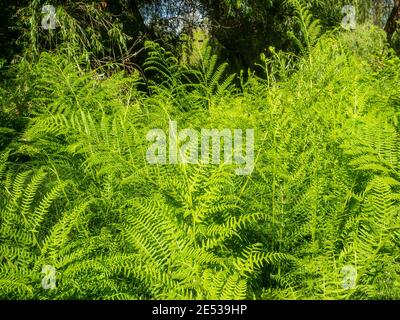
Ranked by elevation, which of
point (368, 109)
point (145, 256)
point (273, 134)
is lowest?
point (145, 256)

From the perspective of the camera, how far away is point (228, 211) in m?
1.58

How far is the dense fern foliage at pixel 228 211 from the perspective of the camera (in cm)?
124

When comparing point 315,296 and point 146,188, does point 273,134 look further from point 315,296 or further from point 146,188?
point 315,296

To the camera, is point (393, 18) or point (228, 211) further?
point (393, 18)

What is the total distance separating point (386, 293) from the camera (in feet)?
4.03

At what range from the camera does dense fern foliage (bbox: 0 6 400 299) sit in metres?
1.24

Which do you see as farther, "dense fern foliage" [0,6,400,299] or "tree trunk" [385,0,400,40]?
"tree trunk" [385,0,400,40]

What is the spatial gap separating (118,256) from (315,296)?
18.6 inches

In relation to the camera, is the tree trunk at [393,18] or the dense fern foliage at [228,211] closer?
the dense fern foliage at [228,211]

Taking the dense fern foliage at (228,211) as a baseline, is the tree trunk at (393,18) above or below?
above

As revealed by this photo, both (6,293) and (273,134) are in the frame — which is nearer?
(6,293)

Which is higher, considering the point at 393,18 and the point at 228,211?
the point at 393,18
